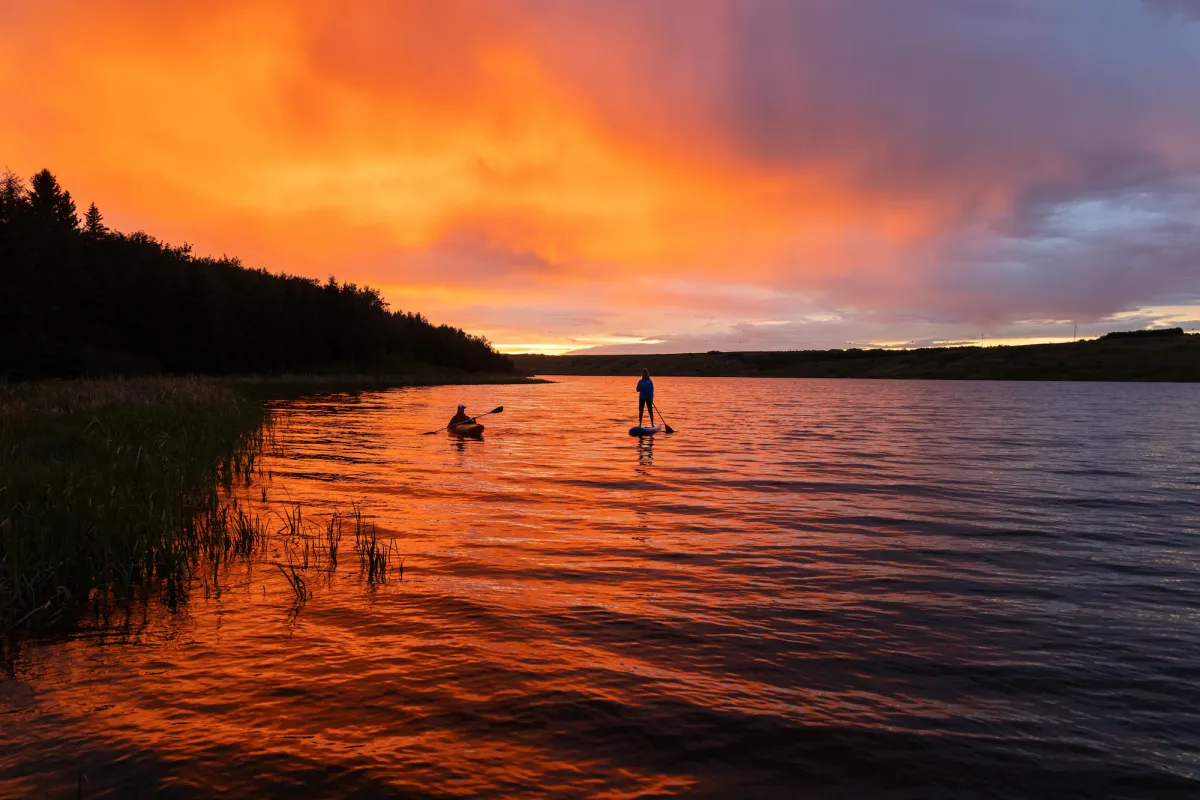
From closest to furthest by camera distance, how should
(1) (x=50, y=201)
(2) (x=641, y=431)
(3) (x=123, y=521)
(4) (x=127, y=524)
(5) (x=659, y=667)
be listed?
(5) (x=659, y=667), (4) (x=127, y=524), (3) (x=123, y=521), (2) (x=641, y=431), (1) (x=50, y=201)

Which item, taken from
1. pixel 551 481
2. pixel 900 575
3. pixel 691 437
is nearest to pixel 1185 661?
pixel 900 575

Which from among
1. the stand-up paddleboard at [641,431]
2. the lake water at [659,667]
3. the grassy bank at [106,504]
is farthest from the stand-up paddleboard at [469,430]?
the lake water at [659,667]

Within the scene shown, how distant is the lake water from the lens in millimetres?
5531

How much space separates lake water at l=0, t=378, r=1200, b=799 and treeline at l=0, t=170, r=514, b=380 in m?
54.5

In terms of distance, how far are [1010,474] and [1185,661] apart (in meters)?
16.7

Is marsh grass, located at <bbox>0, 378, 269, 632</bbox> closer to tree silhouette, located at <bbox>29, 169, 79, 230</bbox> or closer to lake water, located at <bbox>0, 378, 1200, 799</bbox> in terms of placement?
lake water, located at <bbox>0, 378, 1200, 799</bbox>

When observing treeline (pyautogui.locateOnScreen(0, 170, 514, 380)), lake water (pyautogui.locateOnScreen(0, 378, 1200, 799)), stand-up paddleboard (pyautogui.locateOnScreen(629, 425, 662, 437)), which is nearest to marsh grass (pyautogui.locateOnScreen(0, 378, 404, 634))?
lake water (pyautogui.locateOnScreen(0, 378, 1200, 799))

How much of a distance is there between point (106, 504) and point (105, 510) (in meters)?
1.13

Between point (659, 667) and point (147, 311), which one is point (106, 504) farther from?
point (147, 311)

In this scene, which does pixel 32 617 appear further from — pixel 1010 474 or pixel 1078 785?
pixel 1010 474

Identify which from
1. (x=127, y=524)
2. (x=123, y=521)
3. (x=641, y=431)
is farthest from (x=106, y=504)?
(x=641, y=431)

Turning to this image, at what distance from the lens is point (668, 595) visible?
1001 cm

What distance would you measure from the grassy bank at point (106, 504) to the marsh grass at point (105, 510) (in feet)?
0.07

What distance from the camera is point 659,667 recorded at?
7.53 meters
